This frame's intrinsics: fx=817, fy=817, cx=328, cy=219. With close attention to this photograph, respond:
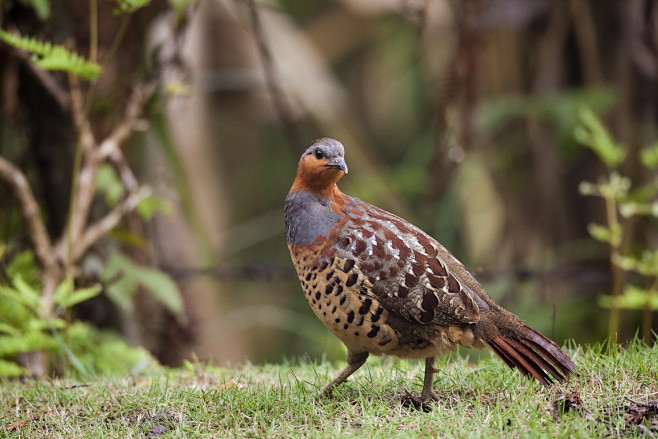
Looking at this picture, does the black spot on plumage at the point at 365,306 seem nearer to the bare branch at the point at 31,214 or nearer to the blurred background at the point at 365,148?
the blurred background at the point at 365,148

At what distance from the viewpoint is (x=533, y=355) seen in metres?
3.51

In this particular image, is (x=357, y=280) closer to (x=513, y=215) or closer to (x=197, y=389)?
(x=197, y=389)

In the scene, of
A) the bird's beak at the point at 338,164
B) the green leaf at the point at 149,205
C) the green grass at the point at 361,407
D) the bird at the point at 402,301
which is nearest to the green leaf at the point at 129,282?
the green leaf at the point at 149,205

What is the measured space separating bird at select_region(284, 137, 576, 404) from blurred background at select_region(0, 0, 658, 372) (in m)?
0.33

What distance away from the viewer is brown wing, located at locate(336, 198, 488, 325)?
3.53m

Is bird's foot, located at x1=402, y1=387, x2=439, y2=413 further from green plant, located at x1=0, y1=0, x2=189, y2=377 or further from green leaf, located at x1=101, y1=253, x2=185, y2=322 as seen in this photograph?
green leaf, located at x1=101, y1=253, x2=185, y2=322

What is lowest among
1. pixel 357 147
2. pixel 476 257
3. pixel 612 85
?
pixel 476 257

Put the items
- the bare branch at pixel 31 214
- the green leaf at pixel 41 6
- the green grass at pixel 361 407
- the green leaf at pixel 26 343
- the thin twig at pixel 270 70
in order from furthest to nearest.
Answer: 1. the thin twig at pixel 270 70
2. the bare branch at pixel 31 214
3. the green leaf at pixel 41 6
4. the green leaf at pixel 26 343
5. the green grass at pixel 361 407

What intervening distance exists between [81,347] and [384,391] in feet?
7.32

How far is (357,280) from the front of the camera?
3.55 m

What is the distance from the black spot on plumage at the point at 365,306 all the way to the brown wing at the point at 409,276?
0.04 m

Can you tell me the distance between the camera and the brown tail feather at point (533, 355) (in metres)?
3.47

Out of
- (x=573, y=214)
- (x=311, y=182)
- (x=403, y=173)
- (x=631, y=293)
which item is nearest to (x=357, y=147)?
A: (x=403, y=173)

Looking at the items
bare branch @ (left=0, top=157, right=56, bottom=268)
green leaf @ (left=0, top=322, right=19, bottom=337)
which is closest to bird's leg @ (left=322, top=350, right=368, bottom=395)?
green leaf @ (left=0, top=322, right=19, bottom=337)
